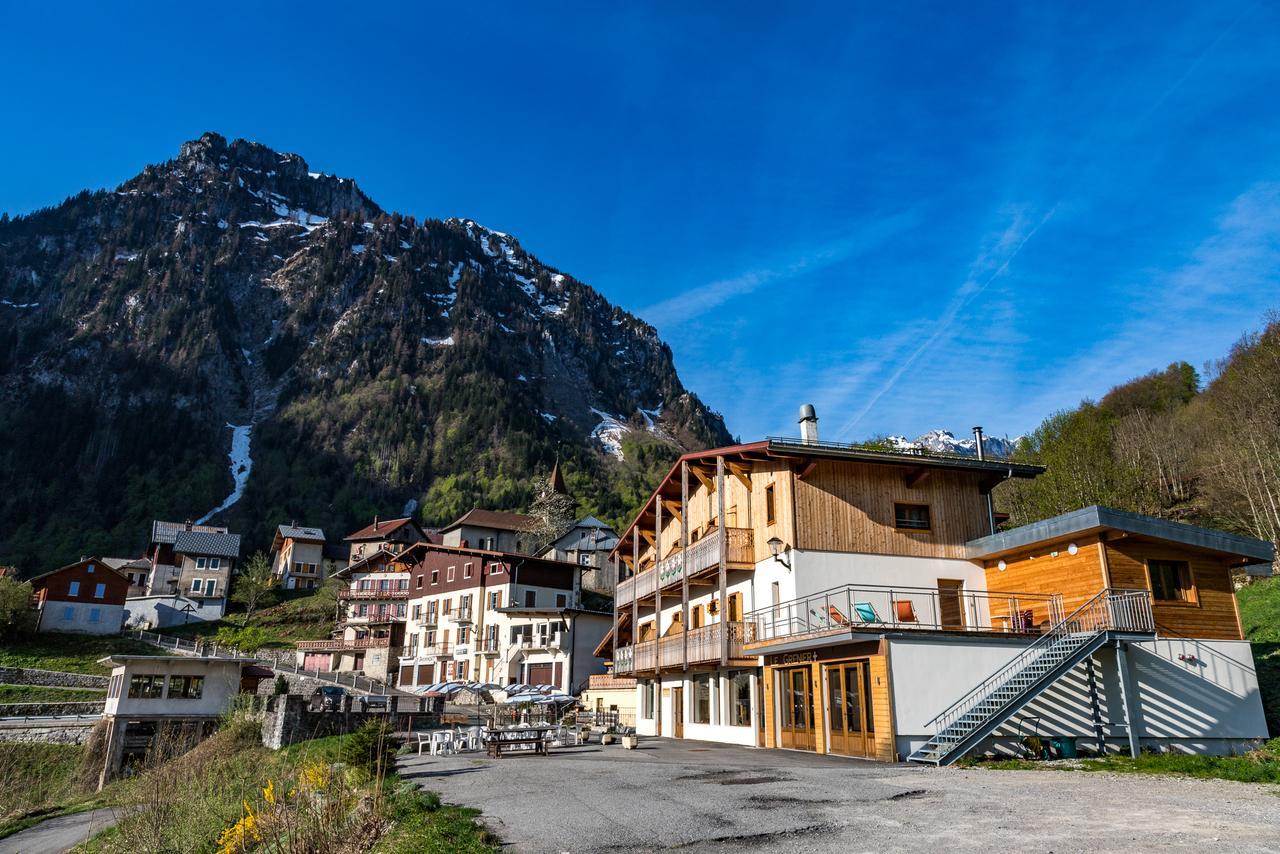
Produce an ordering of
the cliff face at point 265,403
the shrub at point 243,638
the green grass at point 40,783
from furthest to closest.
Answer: the cliff face at point 265,403 < the shrub at point 243,638 < the green grass at point 40,783

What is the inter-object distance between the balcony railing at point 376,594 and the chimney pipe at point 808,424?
166 feet

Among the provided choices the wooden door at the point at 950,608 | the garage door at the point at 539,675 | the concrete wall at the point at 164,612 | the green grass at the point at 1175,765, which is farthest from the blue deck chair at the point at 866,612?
the concrete wall at the point at 164,612

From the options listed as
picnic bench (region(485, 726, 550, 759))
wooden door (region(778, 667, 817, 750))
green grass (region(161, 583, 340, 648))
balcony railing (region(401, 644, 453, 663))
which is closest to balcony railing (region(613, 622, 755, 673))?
wooden door (region(778, 667, 817, 750))

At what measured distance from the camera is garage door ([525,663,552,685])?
51.3m

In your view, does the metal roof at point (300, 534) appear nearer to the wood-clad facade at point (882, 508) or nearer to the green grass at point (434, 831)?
the wood-clad facade at point (882, 508)

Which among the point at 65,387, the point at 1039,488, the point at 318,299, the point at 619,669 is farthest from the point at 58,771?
the point at 318,299

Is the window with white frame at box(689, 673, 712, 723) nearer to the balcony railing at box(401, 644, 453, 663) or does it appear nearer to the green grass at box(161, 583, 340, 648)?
the balcony railing at box(401, 644, 453, 663)

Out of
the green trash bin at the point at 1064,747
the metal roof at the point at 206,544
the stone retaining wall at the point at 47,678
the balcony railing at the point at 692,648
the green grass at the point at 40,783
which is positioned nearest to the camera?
the green trash bin at the point at 1064,747

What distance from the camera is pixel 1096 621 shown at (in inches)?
811

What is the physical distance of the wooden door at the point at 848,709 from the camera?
20.0 meters

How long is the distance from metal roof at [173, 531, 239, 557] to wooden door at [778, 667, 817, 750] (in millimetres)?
79340

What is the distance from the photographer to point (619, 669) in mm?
36844

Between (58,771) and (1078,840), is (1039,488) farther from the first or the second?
(58,771)

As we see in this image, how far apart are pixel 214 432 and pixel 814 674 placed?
16254 centimetres
